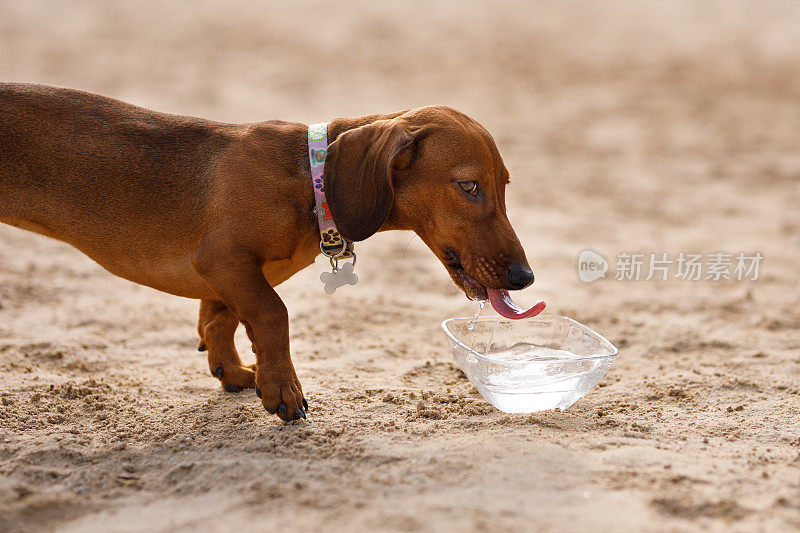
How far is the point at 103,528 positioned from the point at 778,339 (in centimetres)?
392

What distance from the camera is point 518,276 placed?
351 cm

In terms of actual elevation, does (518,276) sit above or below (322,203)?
below

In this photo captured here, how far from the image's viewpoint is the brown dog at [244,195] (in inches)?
140

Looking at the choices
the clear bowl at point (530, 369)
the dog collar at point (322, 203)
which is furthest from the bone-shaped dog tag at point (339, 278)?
the clear bowl at point (530, 369)

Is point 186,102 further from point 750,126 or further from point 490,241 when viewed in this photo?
point 490,241

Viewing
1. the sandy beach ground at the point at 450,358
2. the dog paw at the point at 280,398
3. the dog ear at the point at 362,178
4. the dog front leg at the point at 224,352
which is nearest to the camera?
the sandy beach ground at the point at 450,358

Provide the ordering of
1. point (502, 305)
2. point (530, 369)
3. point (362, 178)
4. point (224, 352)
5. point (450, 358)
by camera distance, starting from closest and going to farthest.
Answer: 1. point (362, 178)
2. point (502, 305)
3. point (530, 369)
4. point (224, 352)
5. point (450, 358)

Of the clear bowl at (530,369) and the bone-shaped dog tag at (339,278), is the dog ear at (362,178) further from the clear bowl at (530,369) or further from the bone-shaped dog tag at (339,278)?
the clear bowl at (530,369)

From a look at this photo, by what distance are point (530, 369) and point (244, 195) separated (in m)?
1.47

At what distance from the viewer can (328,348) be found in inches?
194

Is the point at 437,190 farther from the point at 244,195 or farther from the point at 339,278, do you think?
the point at 244,195

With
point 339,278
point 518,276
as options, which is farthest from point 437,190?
point 339,278

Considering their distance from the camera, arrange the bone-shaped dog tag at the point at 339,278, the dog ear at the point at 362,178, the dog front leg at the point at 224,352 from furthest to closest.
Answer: the dog front leg at the point at 224,352 → the bone-shaped dog tag at the point at 339,278 → the dog ear at the point at 362,178

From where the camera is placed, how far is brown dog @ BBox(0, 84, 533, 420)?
3.55 metres
